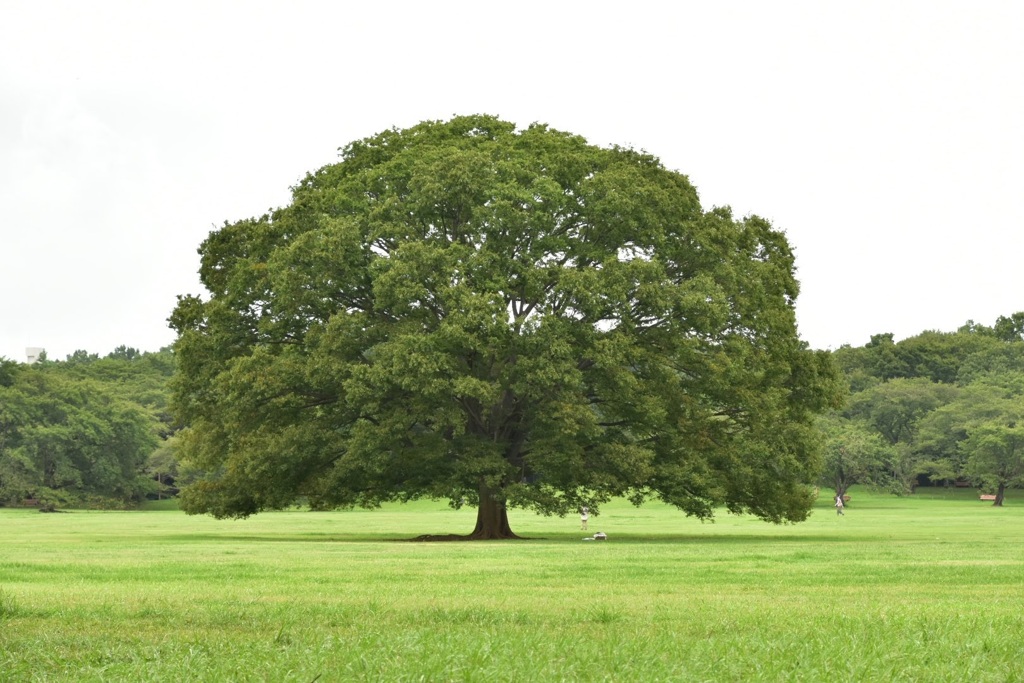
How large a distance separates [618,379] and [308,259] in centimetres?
979

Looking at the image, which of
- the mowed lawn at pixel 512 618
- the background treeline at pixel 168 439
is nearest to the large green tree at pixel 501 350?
the mowed lawn at pixel 512 618

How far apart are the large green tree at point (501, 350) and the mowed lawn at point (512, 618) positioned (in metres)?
10.8

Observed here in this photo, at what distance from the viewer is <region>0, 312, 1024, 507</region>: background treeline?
9169 centimetres

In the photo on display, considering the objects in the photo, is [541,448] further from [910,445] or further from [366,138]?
[910,445]

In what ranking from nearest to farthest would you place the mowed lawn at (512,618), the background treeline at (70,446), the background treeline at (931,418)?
the mowed lawn at (512,618)
the background treeline at (70,446)
the background treeline at (931,418)

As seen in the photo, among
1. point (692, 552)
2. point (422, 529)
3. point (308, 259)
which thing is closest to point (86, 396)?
point (422, 529)

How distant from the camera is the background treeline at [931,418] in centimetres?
9694

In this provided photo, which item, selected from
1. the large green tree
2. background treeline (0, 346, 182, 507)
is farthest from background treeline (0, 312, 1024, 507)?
the large green tree

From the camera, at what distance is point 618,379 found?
3575 centimetres

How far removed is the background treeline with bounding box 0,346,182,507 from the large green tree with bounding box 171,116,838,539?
5415 cm

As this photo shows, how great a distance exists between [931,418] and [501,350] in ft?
272

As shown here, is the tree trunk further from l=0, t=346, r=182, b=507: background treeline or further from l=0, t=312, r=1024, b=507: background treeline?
l=0, t=346, r=182, b=507: background treeline

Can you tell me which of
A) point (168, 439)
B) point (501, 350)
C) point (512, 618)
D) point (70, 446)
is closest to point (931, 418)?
point (168, 439)

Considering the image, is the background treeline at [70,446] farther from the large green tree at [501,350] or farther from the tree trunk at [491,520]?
the tree trunk at [491,520]
